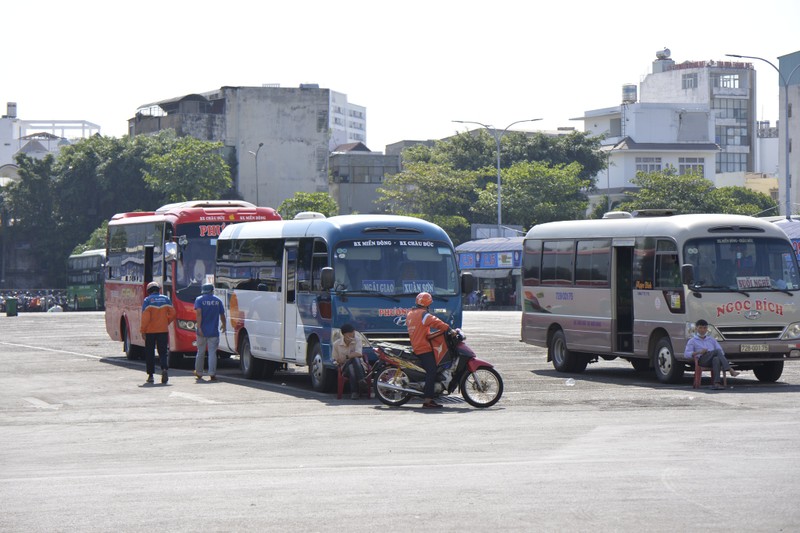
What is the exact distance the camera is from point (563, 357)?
25.8 meters

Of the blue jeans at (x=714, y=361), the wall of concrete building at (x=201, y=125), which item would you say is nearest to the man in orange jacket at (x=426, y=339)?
the blue jeans at (x=714, y=361)

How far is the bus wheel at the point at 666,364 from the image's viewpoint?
22172 mm

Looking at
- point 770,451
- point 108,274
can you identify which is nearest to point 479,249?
point 108,274

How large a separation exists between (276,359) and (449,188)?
74.2m

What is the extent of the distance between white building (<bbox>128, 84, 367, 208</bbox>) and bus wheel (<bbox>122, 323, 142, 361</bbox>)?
251 ft

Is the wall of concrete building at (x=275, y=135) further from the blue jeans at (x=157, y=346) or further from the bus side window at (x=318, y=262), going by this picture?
the bus side window at (x=318, y=262)

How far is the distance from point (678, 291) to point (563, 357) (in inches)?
167

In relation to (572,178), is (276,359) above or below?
below

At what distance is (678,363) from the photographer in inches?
872

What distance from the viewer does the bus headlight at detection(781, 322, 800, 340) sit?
2180cm

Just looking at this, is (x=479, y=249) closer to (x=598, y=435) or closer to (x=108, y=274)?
(x=108, y=274)

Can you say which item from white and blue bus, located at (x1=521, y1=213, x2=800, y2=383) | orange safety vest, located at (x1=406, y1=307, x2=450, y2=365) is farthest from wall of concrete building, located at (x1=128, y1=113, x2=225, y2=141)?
orange safety vest, located at (x1=406, y1=307, x2=450, y2=365)

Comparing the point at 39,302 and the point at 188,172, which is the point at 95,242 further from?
the point at 188,172

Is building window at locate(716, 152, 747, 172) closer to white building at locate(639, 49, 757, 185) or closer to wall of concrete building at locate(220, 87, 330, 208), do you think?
white building at locate(639, 49, 757, 185)
